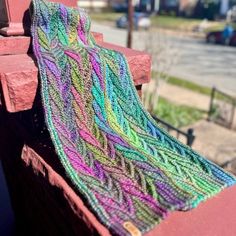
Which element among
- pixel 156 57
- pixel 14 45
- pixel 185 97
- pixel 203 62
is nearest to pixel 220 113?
pixel 185 97

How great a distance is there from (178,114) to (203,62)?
8160 mm

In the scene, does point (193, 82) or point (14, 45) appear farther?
point (193, 82)

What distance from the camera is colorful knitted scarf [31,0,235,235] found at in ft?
4.13

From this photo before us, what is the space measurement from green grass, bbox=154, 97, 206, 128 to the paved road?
78.3 inches

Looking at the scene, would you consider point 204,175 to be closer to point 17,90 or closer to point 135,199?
point 135,199

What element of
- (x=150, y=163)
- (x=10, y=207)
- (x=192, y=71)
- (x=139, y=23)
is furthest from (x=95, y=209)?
(x=139, y=23)

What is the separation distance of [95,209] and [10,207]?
5.69ft

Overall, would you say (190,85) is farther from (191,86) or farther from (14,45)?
(14,45)

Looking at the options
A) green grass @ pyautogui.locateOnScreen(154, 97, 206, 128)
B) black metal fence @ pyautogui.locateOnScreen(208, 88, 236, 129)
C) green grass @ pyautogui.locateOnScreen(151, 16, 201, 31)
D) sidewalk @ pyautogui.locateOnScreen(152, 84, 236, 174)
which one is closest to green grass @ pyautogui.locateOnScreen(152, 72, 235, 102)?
sidewalk @ pyautogui.locateOnScreen(152, 84, 236, 174)

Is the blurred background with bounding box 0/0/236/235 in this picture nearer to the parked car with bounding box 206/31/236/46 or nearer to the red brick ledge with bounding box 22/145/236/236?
the parked car with bounding box 206/31/236/46

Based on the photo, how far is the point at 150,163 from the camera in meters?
1.45

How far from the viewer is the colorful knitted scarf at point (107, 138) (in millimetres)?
1258

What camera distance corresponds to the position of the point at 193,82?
12.7m

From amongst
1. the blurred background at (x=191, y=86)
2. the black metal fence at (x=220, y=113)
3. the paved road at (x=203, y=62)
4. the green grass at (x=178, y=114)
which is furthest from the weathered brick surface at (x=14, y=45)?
the paved road at (x=203, y=62)
